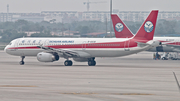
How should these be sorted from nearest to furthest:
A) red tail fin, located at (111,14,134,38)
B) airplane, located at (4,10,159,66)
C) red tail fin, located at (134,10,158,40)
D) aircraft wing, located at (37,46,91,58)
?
airplane, located at (4,10,159,66)
aircraft wing, located at (37,46,91,58)
red tail fin, located at (134,10,158,40)
red tail fin, located at (111,14,134,38)

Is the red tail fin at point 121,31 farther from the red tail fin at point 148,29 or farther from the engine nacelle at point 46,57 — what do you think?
the engine nacelle at point 46,57

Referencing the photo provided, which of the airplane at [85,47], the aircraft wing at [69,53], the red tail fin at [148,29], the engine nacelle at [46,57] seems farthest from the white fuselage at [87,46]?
the engine nacelle at [46,57]

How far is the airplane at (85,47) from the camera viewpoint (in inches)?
1763

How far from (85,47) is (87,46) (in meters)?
0.26

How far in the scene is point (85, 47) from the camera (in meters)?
46.0

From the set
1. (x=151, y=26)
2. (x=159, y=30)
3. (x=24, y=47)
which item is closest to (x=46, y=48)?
(x=24, y=47)

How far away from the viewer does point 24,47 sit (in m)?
48.0

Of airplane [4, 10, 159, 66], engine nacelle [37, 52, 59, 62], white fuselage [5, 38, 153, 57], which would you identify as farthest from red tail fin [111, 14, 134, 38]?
engine nacelle [37, 52, 59, 62]

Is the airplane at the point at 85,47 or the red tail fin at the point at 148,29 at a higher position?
the red tail fin at the point at 148,29

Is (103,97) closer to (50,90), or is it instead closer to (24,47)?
(50,90)

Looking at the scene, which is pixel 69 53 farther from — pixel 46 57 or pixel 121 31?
pixel 121 31

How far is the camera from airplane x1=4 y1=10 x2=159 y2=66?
44.8 meters

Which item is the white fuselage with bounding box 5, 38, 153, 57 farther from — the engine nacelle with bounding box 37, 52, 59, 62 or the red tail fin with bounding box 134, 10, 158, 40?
the engine nacelle with bounding box 37, 52, 59, 62

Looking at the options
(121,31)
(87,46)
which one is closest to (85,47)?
(87,46)
